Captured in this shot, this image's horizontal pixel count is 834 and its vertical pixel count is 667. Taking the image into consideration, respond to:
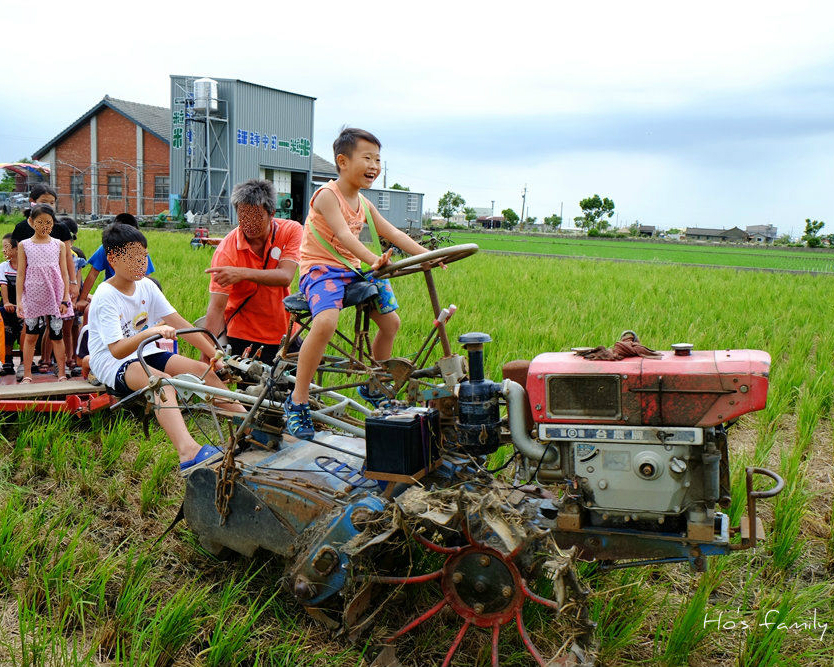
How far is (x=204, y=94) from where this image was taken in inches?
990

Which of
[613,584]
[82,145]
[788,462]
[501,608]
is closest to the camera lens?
[501,608]

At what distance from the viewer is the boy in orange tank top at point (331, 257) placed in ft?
10.3

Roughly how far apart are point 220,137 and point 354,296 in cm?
2522

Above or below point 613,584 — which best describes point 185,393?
above

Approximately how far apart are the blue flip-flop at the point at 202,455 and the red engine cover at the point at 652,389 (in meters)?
1.56

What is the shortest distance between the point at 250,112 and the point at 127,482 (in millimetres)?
24803

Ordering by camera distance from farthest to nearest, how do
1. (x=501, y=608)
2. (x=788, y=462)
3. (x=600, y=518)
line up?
(x=788, y=462) < (x=600, y=518) < (x=501, y=608)

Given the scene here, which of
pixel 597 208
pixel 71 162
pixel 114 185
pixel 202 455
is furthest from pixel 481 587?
pixel 597 208

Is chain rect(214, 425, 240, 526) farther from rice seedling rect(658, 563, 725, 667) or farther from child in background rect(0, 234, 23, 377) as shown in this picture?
child in background rect(0, 234, 23, 377)

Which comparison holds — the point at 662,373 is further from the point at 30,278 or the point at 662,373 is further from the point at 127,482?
the point at 30,278

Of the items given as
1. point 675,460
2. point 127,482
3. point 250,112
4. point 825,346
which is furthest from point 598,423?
point 250,112

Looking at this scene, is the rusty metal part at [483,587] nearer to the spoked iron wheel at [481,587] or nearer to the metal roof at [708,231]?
the spoked iron wheel at [481,587]

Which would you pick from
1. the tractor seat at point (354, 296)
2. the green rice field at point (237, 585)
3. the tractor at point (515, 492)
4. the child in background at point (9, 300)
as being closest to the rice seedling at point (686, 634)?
the green rice field at point (237, 585)

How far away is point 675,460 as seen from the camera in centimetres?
242
